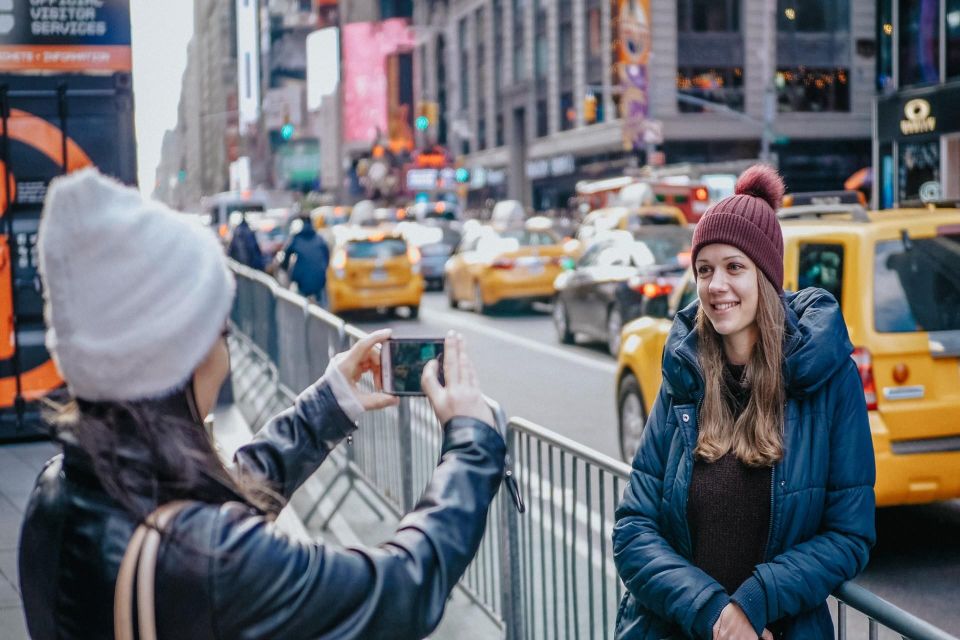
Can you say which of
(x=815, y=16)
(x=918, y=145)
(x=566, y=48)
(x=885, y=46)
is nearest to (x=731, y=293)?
(x=918, y=145)

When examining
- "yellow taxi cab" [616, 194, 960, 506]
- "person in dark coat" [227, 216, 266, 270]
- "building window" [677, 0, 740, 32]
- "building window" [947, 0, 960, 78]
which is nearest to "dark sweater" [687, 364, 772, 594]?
"yellow taxi cab" [616, 194, 960, 506]

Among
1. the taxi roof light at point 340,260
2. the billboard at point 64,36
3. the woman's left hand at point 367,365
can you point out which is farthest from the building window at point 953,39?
the woman's left hand at point 367,365

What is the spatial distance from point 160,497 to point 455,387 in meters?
0.54

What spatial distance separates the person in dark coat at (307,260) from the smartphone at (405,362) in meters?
16.0

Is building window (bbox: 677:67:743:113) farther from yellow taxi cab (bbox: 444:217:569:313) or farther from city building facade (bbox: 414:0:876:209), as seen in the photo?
yellow taxi cab (bbox: 444:217:569:313)

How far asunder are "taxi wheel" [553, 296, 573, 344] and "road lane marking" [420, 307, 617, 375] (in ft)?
1.04

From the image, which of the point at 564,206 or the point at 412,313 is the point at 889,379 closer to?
the point at 412,313

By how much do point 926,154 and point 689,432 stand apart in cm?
3317

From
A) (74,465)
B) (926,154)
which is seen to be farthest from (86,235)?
(926,154)

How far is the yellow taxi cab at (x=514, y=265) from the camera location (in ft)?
74.4

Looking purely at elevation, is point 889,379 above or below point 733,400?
below

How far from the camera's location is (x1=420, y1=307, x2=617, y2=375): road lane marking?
624 inches

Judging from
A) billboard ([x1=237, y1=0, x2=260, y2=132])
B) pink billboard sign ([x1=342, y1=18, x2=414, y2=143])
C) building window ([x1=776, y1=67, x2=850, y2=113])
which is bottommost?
building window ([x1=776, y1=67, x2=850, y2=113])

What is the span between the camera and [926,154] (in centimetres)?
3391
